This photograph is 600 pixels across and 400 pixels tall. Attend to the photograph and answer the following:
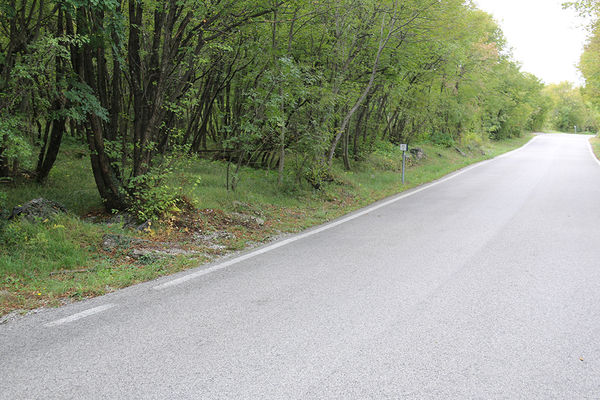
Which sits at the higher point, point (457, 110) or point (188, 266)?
point (457, 110)

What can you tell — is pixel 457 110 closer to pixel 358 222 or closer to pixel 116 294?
pixel 358 222

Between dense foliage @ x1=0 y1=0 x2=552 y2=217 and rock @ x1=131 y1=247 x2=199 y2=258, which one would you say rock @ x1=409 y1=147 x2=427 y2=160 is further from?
rock @ x1=131 y1=247 x2=199 y2=258

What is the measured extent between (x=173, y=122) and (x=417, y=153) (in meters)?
13.7

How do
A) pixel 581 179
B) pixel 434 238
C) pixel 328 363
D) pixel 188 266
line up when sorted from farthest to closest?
1. pixel 581 179
2. pixel 434 238
3. pixel 188 266
4. pixel 328 363

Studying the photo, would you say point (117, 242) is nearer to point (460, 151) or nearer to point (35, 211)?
point (35, 211)

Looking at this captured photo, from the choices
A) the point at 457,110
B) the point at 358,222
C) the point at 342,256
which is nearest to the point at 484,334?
the point at 342,256

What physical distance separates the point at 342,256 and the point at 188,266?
7.14ft

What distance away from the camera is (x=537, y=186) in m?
13.3

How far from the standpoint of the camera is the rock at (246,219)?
24.9ft

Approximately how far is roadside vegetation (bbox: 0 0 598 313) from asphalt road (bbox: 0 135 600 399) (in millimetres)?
981

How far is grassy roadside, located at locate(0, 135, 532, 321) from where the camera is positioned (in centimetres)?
455

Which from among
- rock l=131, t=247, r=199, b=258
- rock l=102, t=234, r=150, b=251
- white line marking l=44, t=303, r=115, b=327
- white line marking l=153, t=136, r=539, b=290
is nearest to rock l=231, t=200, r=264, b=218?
white line marking l=153, t=136, r=539, b=290

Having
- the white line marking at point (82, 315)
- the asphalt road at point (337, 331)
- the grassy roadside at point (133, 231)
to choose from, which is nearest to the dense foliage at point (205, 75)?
the grassy roadside at point (133, 231)

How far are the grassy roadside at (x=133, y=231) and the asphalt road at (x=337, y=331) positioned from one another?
54cm
